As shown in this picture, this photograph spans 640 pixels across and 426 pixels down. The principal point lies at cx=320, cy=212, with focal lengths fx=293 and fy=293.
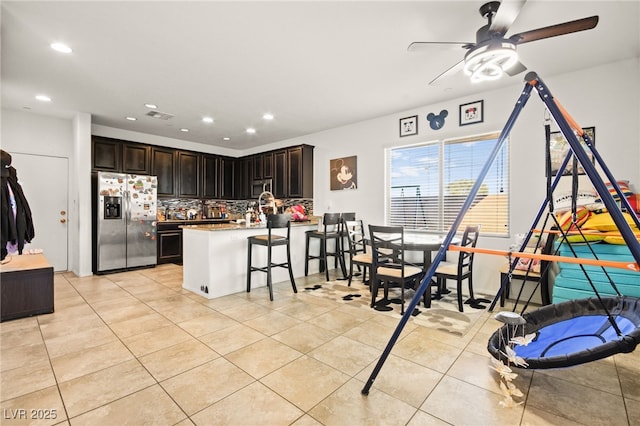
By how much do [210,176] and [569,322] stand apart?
677 centimetres

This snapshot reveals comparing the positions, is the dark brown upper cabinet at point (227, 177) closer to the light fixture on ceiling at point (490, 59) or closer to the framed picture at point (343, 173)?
the framed picture at point (343, 173)

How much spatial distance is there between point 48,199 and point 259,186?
3.77 m

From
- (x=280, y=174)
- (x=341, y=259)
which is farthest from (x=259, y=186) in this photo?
(x=341, y=259)

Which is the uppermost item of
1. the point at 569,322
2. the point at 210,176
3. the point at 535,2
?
the point at 535,2

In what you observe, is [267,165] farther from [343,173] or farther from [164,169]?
[164,169]

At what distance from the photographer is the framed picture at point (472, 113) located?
397 cm

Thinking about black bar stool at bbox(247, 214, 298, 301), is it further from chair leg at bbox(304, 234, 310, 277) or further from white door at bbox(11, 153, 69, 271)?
white door at bbox(11, 153, 69, 271)

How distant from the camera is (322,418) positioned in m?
1.61

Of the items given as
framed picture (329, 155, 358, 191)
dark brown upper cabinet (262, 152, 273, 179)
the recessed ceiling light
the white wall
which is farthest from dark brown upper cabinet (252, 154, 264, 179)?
the recessed ceiling light

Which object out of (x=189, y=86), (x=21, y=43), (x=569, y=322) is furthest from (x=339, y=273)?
(x=21, y=43)

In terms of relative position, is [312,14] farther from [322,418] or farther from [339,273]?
[339,273]

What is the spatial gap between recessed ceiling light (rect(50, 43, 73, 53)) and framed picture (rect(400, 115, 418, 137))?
422 cm

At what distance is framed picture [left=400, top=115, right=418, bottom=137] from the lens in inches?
181

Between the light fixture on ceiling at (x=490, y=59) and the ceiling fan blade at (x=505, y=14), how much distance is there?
0.10m
